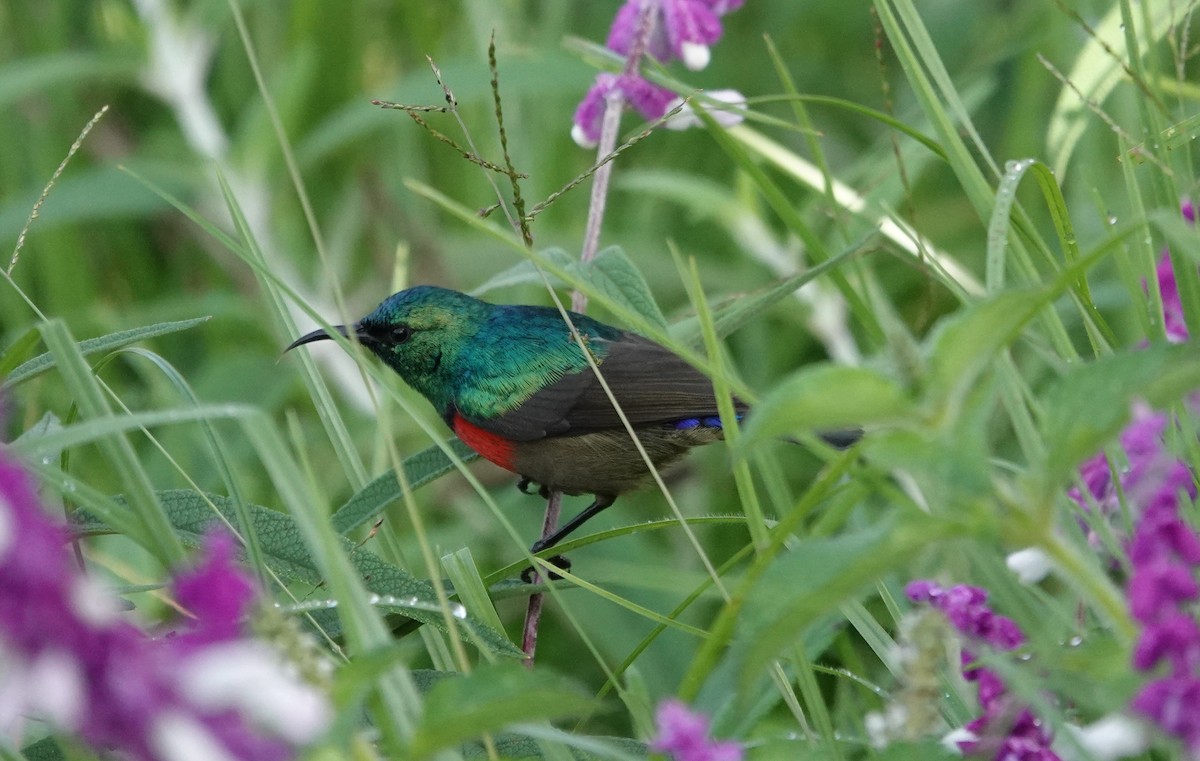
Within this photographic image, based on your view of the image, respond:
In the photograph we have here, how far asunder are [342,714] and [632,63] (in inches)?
61.2

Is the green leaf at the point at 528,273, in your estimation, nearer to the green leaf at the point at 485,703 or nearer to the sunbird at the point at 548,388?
the sunbird at the point at 548,388

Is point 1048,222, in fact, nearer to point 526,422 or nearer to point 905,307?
point 905,307

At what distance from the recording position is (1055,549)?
1.00 meters

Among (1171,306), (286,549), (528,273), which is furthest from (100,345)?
(1171,306)

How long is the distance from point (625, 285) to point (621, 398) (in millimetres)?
954

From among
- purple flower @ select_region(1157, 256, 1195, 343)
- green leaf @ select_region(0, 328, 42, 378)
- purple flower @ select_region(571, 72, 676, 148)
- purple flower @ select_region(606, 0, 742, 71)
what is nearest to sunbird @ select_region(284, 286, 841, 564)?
purple flower @ select_region(571, 72, 676, 148)

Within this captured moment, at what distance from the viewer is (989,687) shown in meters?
1.24

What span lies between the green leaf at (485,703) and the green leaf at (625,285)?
95cm

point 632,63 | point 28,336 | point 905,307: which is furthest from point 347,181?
point 28,336

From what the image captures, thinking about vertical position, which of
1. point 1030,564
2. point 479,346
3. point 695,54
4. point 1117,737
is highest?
point 695,54

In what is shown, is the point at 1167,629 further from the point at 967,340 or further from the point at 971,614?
the point at 971,614

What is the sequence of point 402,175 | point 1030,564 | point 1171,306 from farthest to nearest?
point 402,175
point 1171,306
point 1030,564

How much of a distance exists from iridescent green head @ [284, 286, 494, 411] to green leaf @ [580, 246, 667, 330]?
102cm

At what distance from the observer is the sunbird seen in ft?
9.56
